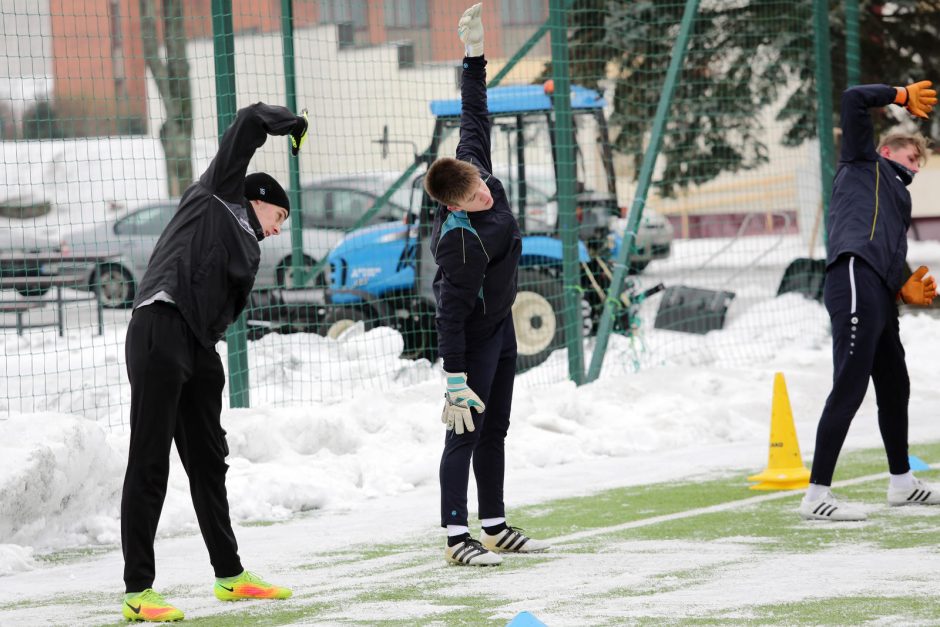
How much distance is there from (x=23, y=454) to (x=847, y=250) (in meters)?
4.07

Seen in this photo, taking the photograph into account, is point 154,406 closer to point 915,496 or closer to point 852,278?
point 852,278

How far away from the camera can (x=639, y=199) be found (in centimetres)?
1225

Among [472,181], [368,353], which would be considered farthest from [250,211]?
[368,353]

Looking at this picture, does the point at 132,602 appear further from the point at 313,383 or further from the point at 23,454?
the point at 313,383

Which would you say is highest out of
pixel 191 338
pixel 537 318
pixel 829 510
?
pixel 191 338

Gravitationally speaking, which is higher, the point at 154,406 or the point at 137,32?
the point at 137,32

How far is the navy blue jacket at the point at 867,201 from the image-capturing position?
7004 millimetres

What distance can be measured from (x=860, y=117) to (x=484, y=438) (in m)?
2.39

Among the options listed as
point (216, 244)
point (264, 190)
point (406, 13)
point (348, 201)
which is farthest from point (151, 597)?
point (348, 201)

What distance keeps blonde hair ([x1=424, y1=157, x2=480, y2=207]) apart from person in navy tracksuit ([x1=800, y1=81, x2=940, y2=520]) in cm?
205

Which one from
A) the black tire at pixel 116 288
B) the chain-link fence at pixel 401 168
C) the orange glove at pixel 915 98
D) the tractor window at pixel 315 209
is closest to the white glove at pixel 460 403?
the orange glove at pixel 915 98

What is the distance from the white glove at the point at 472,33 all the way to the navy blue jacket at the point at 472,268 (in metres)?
0.45

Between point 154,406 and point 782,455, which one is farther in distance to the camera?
point 782,455

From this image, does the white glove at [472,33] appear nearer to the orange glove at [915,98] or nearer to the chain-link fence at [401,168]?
the orange glove at [915,98]
